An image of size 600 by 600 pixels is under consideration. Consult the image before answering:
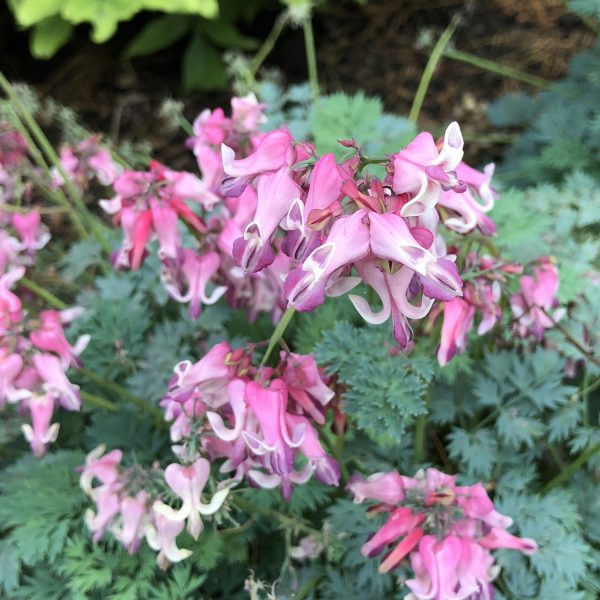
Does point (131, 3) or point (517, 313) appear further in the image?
point (131, 3)

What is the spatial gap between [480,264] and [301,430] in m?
0.59

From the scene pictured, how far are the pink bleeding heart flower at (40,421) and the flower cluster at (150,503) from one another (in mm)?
153

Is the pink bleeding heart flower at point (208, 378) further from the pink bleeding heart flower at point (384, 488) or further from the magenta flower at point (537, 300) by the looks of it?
the magenta flower at point (537, 300)

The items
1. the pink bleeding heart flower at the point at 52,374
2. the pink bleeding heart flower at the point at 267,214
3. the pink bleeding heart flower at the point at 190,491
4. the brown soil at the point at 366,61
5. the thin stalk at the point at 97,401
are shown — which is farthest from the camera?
the brown soil at the point at 366,61

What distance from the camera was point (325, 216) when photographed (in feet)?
3.65

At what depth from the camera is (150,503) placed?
153 centimetres

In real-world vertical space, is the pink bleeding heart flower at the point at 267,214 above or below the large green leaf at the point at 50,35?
above

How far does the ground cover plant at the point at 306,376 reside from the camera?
47.1 inches

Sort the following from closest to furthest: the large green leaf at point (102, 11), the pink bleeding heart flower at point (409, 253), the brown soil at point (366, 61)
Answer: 1. the pink bleeding heart flower at point (409, 253)
2. the large green leaf at point (102, 11)
3. the brown soil at point (366, 61)

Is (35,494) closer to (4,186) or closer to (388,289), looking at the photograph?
(4,186)

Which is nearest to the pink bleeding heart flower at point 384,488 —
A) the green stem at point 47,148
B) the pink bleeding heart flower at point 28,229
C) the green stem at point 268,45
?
the pink bleeding heart flower at point 28,229

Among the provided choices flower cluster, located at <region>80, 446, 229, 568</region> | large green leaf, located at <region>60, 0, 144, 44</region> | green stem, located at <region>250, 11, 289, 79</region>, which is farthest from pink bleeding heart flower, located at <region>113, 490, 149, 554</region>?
large green leaf, located at <region>60, 0, 144, 44</region>

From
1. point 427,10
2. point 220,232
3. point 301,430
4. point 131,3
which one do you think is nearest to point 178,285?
point 220,232

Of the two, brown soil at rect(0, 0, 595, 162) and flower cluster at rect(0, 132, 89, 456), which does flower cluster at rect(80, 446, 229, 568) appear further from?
brown soil at rect(0, 0, 595, 162)
